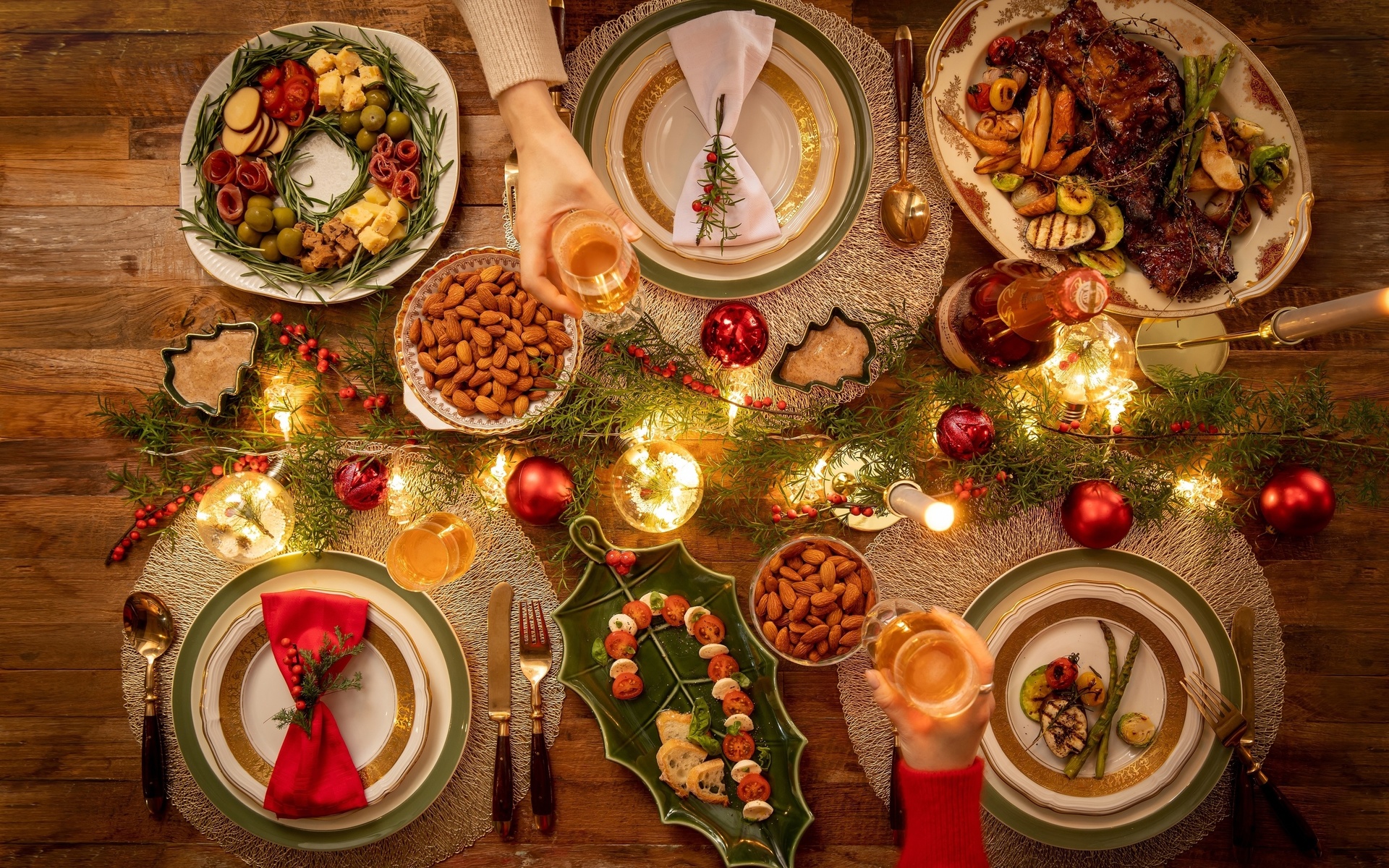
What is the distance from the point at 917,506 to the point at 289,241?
1396 mm

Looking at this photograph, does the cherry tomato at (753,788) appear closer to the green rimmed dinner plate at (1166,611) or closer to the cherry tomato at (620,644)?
the cherry tomato at (620,644)

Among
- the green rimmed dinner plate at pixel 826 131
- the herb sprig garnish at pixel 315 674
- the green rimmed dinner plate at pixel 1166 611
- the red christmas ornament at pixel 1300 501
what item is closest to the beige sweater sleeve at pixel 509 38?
the green rimmed dinner plate at pixel 826 131

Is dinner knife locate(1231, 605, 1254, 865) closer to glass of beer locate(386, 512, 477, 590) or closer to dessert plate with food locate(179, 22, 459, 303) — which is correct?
glass of beer locate(386, 512, 477, 590)

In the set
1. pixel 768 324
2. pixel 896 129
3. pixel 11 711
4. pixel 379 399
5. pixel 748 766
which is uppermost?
pixel 896 129

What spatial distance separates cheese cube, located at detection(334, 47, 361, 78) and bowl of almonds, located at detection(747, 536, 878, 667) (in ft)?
4.48

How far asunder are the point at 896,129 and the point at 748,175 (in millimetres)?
360

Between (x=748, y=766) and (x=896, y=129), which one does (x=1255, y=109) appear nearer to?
(x=896, y=129)

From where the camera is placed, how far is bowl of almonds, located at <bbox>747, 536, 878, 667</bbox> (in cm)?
146

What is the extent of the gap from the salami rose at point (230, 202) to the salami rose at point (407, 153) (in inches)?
13.5

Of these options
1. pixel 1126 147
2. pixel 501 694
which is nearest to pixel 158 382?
pixel 501 694

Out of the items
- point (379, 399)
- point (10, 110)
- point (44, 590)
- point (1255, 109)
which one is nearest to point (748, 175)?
point (379, 399)

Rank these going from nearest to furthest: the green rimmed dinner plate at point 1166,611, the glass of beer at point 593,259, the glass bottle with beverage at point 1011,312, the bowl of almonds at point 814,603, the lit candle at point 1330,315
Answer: the lit candle at point 1330,315 < the glass bottle with beverage at point 1011,312 < the glass of beer at point 593,259 < the bowl of almonds at point 814,603 < the green rimmed dinner plate at point 1166,611

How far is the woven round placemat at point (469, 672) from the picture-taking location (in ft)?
5.29

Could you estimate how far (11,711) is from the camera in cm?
168
